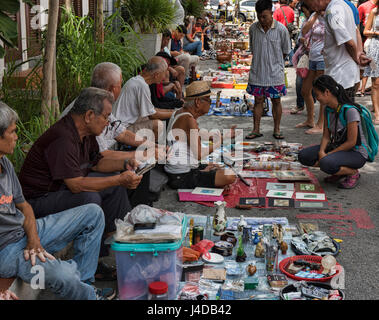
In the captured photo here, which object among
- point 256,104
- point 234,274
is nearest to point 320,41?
point 256,104

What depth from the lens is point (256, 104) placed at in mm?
8273

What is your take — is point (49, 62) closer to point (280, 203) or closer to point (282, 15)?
point (280, 203)

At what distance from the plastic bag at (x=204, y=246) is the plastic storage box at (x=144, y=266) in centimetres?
59

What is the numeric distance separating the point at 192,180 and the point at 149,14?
22.0 feet

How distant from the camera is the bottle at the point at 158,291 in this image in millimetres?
3541

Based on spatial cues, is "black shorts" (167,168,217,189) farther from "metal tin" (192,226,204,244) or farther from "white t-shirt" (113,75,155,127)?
"metal tin" (192,226,204,244)

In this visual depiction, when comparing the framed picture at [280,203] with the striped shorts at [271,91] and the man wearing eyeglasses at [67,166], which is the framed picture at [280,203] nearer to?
the man wearing eyeglasses at [67,166]

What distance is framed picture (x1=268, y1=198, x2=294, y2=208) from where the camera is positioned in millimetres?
5695

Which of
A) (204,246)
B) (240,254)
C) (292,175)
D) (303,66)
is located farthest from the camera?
(303,66)

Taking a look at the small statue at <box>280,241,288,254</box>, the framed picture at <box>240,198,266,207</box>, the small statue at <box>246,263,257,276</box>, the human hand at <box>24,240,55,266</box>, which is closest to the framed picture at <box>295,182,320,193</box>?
the framed picture at <box>240,198,266,207</box>

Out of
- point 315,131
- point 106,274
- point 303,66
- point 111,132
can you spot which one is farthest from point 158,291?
point 303,66

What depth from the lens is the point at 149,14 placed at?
11.9 m

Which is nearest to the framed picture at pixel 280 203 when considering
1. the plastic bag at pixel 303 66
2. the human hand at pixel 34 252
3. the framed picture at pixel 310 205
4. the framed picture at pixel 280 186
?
the framed picture at pixel 310 205
